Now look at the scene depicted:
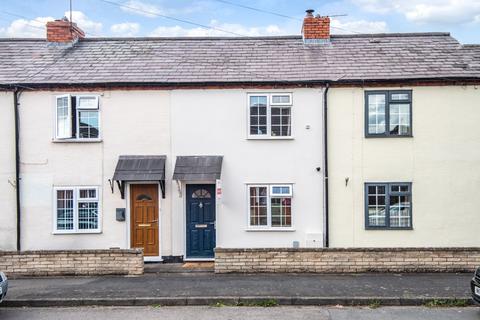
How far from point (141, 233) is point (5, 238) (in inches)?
151

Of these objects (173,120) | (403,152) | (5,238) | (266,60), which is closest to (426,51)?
(403,152)

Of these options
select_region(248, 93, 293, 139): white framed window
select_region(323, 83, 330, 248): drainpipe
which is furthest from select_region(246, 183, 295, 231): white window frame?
select_region(248, 93, 293, 139): white framed window

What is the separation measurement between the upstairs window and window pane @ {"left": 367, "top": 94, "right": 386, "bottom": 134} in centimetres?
781

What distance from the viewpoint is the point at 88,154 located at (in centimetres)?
1367

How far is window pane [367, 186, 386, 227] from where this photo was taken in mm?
13445

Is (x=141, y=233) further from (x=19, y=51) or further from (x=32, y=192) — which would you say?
(x=19, y=51)

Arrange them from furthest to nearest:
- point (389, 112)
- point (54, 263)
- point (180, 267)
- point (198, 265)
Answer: point (389, 112) → point (198, 265) → point (180, 267) → point (54, 263)

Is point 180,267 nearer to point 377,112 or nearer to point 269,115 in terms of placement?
point 269,115

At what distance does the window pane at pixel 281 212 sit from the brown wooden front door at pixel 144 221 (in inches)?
133

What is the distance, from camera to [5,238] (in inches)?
532

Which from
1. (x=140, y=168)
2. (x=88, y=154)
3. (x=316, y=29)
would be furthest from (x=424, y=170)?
(x=88, y=154)

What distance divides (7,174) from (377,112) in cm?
1071

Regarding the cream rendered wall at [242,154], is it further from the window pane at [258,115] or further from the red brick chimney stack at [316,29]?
the red brick chimney stack at [316,29]

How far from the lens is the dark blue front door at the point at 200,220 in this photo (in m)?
13.6
